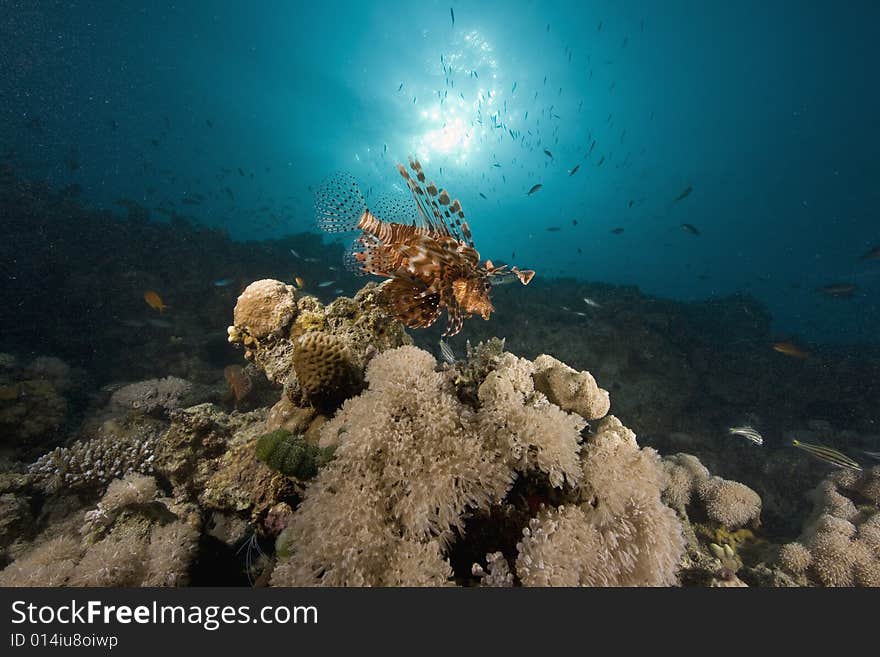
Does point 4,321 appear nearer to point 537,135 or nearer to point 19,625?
point 19,625

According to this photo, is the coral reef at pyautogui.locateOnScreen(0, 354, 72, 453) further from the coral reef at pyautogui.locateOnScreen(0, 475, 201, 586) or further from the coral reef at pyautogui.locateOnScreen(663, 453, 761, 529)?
the coral reef at pyautogui.locateOnScreen(663, 453, 761, 529)

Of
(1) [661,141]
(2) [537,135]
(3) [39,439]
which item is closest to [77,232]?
(3) [39,439]

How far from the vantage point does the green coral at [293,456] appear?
206 centimetres

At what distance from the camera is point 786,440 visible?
867cm

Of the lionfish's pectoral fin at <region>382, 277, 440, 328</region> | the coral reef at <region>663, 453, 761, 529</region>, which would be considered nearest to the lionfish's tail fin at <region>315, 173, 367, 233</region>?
the lionfish's pectoral fin at <region>382, 277, 440, 328</region>

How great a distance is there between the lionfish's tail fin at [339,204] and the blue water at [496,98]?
16236 mm

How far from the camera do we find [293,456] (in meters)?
2.08

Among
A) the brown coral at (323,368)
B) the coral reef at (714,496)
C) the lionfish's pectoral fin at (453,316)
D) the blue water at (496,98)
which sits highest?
the blue water at (496,98)

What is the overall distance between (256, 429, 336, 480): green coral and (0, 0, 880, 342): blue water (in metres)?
18.7

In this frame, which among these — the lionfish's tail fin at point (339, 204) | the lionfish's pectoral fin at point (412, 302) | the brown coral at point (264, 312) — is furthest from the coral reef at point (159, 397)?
the lionfish's pectoral fin at point (412, 302)

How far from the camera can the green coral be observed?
6.77 feet

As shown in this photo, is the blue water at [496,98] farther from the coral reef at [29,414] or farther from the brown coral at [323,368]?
the brown coral at [323,368]

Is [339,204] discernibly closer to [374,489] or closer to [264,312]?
[264,312]

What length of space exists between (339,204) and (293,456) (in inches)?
117
